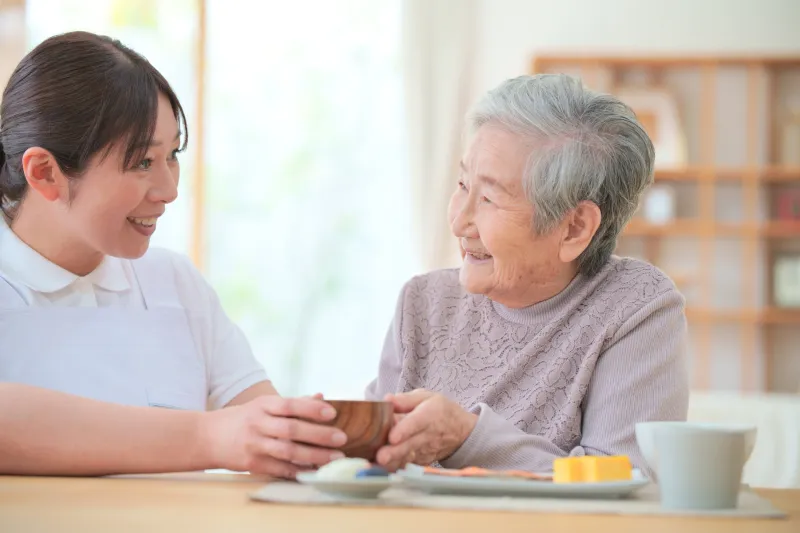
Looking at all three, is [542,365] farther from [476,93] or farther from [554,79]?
[476,93]

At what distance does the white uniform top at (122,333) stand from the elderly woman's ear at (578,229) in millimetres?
617

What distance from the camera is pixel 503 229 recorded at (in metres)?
1.72

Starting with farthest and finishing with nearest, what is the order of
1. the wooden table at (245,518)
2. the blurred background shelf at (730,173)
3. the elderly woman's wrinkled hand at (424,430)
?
the blurred background shelf at (730,173)
the elderly woman's wrinkled hand at (424,430)
the wooden table at (245,518)

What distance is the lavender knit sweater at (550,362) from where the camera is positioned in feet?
4.97

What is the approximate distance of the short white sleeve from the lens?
6.06ft

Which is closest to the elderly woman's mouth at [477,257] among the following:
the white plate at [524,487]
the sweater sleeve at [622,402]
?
the sweater sleeve at [622,402]

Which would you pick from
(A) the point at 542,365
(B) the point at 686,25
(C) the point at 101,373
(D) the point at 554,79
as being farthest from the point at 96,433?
(B) the point at 686,25

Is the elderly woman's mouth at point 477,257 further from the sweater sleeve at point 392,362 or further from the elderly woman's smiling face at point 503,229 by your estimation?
the sweater sleeve at point 392,362

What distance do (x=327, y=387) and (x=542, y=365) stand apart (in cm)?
443

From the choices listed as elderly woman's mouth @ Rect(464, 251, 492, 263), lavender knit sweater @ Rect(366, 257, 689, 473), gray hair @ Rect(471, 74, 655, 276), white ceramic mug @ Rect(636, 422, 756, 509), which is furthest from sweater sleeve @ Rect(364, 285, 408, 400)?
white ceramic mug @ Rect(636, 422, 756, 509)

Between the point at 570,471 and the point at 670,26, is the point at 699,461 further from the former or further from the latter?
the point at 670,26

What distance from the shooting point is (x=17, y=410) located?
4.03ft

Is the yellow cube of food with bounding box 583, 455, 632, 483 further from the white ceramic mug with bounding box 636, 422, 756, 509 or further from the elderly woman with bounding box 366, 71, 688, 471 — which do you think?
the elderly woman with bounding box 366, 71, 688, 471

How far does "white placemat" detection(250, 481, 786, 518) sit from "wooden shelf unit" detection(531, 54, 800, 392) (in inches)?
188
